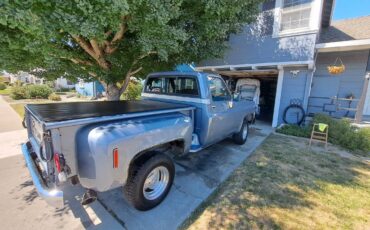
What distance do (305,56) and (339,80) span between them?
2726 millimetres

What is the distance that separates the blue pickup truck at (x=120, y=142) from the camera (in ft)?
6.64

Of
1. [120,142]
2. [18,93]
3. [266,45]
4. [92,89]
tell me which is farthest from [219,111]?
[18,93]

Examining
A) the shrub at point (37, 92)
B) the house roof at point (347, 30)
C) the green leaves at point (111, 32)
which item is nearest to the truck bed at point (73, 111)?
the green leaves at point (111, 32)

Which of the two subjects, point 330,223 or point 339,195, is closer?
point 330,223

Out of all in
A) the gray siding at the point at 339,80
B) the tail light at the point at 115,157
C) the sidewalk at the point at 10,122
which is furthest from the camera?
the gray siding at the point at 339,80

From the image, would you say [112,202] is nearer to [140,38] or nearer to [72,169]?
[72,169]

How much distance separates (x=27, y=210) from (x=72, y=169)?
1614mm

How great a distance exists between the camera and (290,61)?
768 cm

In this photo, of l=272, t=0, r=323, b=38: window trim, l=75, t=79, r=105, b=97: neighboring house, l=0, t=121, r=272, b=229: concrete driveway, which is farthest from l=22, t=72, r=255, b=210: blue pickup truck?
l=75, t=79, r=105, b=97: neighboring house

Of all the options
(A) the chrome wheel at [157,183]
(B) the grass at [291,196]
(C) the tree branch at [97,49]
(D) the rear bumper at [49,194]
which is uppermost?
(C) the tree branch at [97,49]

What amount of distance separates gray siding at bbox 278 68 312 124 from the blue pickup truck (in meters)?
5.58

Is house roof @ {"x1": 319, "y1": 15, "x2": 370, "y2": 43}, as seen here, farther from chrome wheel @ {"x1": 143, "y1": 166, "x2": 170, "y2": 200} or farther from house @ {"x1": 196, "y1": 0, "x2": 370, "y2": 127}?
chrome wheel @ {"x1": 143, "y1": 166, "x2": 170, "y2": 200}

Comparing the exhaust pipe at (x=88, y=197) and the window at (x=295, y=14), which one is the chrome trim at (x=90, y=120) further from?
the window at (x=295, y=14)

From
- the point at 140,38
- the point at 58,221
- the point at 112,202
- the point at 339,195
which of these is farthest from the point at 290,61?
the point at 58,221
